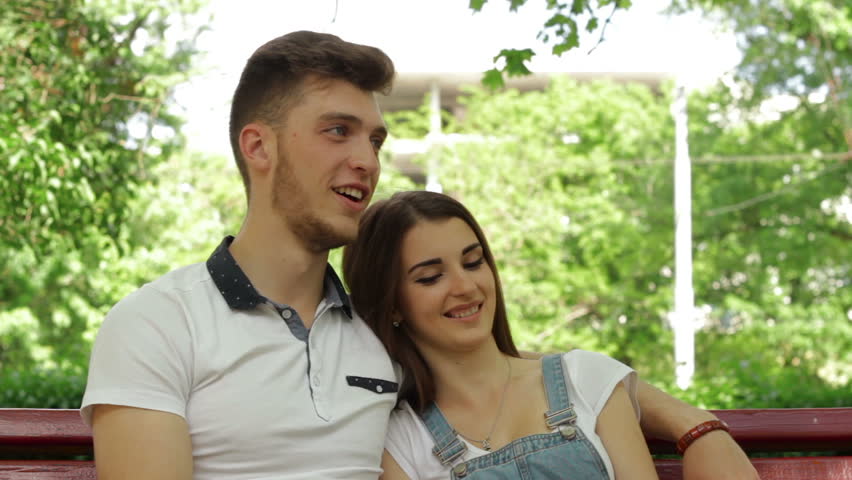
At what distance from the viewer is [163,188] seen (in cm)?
1658

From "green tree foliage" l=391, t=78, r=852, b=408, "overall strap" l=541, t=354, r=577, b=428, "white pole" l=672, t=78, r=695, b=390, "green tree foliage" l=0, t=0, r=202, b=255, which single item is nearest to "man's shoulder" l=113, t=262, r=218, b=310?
"overall strap" l=541, t=354, r=577, b=428

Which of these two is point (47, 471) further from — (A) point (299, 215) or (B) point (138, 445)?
(A) point (299, 215)

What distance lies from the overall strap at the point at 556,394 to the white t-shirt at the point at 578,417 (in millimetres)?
18

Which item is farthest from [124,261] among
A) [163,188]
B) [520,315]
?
[520,315]

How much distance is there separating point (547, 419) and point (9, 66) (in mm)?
5828

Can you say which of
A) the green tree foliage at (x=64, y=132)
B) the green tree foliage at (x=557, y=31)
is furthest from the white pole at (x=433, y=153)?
the green tree foliage at (x=557, y=31)

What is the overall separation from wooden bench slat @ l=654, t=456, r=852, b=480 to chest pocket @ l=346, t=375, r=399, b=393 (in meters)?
0.77

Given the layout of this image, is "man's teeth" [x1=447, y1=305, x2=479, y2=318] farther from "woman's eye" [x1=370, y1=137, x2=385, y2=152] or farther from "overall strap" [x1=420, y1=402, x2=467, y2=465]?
"woman's eye" [x1=370, y1=137, x2=385, y2=152]

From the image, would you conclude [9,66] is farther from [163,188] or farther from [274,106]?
[163,188]

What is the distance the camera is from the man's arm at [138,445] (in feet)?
6.52

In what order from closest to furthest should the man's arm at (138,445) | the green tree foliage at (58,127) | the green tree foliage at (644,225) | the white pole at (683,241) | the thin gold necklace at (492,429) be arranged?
1. the man's arm at (138,445)
2. the thin gold necklace at (492,429)
3. the green tree foliage at (58,127)
4. the green tree foliage at (644,225)
5. the white pole at (683,241)

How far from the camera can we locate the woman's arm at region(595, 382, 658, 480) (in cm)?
241

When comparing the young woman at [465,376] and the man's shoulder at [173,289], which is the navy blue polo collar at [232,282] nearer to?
the man's shoulder at [173,289]

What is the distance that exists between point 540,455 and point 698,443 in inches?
14.8
